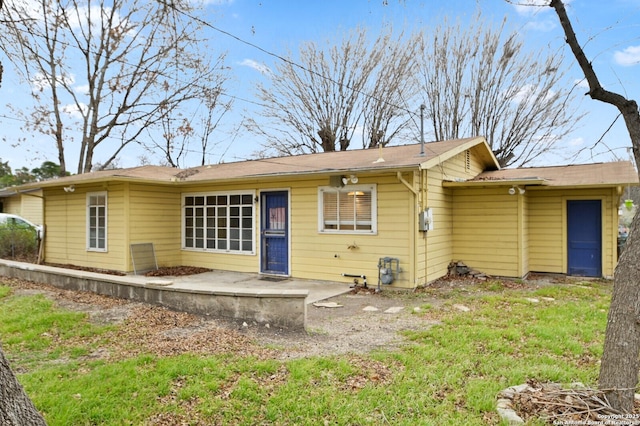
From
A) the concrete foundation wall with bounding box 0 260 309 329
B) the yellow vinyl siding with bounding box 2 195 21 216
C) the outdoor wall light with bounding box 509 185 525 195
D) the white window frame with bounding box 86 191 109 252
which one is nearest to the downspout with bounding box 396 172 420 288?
the outdoor wall light with bounding box 509 185 525 195

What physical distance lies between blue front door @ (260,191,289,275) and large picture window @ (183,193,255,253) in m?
0.33

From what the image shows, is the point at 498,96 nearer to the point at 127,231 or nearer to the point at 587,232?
the point at 587,232

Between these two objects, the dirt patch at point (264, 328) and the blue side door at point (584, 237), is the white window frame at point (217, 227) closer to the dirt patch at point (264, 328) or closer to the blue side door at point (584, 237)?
the dirt patch at point (264, 328)

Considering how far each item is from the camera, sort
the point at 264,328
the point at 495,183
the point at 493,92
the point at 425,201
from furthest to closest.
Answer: the point at 493,92, the point at 495,183, the point at 425,201, the point at 264,328

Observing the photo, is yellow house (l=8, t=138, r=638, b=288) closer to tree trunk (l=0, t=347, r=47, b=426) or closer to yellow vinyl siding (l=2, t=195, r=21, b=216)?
tree trunk (l=0, t=347, r=47, b=426)

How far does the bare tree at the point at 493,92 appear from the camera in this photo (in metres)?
18.3

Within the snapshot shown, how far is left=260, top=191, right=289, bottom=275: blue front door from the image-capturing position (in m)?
8.98

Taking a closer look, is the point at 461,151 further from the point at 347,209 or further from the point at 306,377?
the point at 306,377

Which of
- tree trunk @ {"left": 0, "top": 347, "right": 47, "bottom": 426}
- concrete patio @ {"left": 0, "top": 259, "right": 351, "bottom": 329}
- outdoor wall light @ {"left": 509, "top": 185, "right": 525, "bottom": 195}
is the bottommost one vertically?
concrete patio @ {"left": 0, "top": 259, "right": 351, "bottom": 329}

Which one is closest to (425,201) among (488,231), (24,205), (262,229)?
(488,231)

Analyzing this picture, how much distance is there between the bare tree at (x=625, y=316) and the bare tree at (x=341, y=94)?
60.1 ft

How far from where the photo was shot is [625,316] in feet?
8.43

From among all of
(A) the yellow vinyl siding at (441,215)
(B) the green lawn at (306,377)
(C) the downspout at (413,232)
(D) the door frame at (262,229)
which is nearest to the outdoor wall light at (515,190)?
(A) the yellow vinyl siding at (441,215)

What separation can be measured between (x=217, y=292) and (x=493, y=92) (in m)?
18.1
